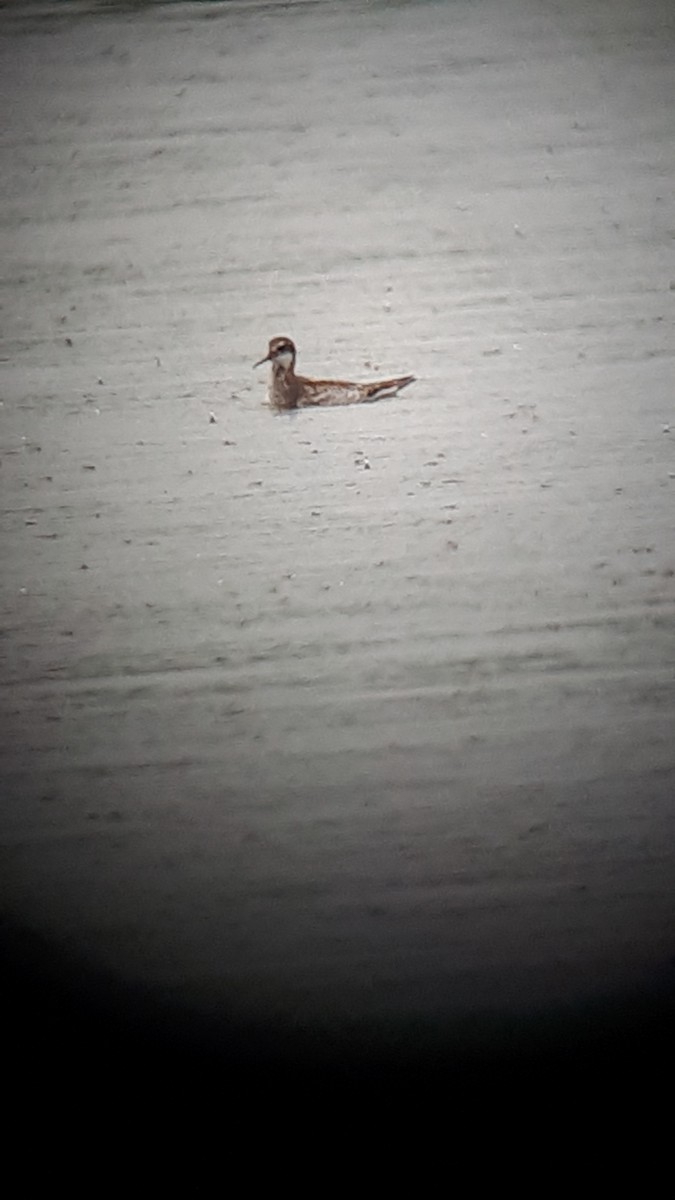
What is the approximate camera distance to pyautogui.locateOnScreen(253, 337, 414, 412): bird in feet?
3.99

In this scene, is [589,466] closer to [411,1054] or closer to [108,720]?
[108,720]

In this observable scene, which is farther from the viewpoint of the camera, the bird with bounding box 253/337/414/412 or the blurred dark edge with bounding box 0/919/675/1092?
the blurred dark edge with bounding box 0/919/675/1092

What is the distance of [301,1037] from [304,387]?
1040mm

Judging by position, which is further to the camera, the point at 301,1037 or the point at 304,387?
the point at 301,1037

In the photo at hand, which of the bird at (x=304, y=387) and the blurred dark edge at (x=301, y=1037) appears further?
the blurred dark edge at (x=301, y=1037)

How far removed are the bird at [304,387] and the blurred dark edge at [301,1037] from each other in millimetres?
944

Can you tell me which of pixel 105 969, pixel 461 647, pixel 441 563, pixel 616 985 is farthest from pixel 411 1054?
pixel 441 563

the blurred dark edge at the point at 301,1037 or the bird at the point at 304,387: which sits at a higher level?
the bird at the point at 304,387

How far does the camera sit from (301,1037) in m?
1.46

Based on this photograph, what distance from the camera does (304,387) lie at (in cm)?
123

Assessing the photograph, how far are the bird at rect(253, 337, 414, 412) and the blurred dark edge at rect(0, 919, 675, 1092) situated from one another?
944 mm

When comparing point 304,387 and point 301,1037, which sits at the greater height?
point 304,387

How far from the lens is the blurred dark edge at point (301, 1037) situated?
56.3 inches

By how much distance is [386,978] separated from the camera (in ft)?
4.73
